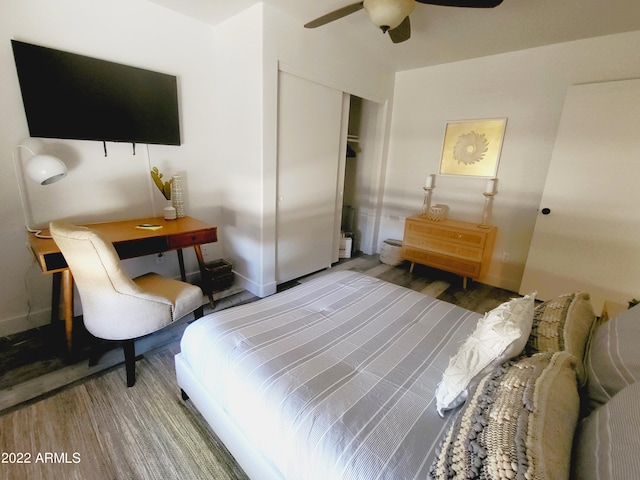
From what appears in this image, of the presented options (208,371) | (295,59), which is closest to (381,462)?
(208,371)

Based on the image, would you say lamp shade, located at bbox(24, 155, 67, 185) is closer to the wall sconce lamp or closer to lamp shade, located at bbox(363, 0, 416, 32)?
the wall sconce lamp

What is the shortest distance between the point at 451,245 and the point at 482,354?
99.7 inches

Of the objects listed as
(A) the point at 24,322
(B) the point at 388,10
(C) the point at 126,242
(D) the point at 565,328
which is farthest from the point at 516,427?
(A) the point at 24,322

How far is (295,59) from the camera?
2.56 m

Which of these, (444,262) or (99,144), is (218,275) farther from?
(444,262)

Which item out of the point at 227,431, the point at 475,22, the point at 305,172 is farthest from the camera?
the point at 305,172

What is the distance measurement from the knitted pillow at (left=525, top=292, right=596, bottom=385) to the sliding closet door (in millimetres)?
2214

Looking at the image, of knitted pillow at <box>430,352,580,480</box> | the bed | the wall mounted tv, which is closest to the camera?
knitted pillow at <box>430,352,580,480</box>

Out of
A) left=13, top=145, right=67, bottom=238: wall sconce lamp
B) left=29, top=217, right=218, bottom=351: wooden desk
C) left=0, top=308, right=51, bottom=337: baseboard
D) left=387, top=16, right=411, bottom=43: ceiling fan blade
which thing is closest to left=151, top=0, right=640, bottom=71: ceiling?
left=387, top=16, right=411, bottom=43: ceiling fan blade

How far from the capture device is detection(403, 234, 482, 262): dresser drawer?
3086 millimetres

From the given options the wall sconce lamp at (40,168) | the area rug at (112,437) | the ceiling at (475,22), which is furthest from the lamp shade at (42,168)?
the ceiling at (475,22)

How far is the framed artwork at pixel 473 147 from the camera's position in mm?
3152

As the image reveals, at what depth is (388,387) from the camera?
3.38ft

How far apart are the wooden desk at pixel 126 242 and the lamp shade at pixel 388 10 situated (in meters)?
1.85
